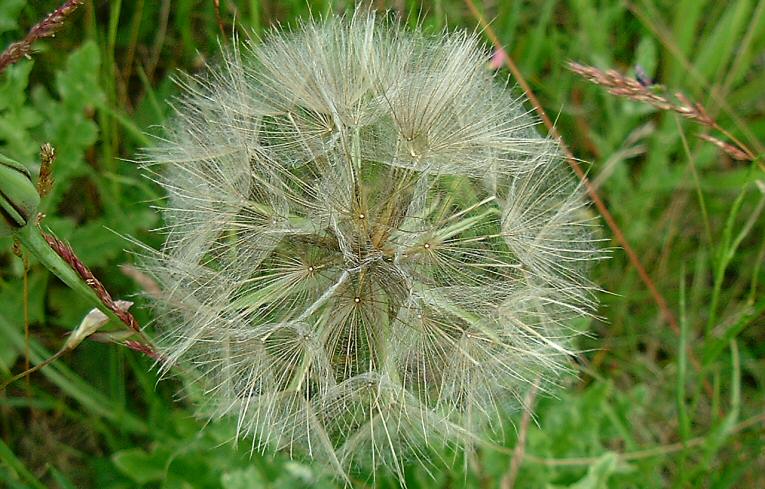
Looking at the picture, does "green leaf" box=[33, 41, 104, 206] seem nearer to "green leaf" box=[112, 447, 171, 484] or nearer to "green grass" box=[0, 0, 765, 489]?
"green grass" box=[0, 0, 765, 489]

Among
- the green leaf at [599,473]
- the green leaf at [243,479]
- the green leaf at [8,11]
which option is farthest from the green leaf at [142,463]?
the green leaf at [8,11]

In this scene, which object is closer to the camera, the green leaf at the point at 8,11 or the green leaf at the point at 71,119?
the green leaf at the point at 8,11

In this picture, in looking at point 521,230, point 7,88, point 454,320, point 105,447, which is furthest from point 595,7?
point 105,447

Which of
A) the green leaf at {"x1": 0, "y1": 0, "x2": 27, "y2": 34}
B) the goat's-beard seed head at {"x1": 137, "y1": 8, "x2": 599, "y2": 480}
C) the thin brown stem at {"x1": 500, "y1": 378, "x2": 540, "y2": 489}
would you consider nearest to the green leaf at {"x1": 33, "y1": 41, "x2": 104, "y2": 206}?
the green leaf at {"x1": 0, "y1": 0, "x2": 27, "y2": 34}

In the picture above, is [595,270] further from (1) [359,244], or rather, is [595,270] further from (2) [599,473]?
(1) [359,244]

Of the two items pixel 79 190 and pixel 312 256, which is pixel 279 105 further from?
pixel 79 190

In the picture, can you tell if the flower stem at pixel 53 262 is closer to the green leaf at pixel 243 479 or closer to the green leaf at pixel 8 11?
the green leaf at pixel 243 479

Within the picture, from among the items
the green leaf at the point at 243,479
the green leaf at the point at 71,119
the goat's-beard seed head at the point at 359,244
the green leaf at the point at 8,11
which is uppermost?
the green leaf at the point at 8,11

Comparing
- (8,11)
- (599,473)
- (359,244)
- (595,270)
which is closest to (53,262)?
(359,244)
